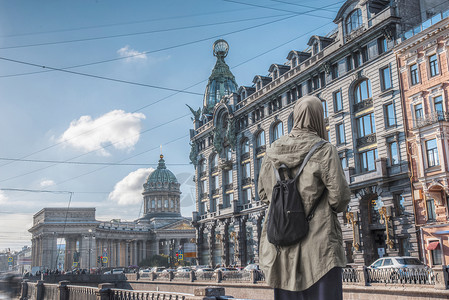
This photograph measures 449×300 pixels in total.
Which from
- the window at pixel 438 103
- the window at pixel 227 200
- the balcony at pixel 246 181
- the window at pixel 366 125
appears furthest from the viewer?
the window at pixel 227 200

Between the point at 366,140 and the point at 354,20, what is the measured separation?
9.81 meters

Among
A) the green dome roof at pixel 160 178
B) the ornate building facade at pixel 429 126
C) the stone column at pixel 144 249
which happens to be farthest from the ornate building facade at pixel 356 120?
the green dome roof at pixel 160 178

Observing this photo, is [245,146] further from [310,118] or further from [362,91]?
[310,118]

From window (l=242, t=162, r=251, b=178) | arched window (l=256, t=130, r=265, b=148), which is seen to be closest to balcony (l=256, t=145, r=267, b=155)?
arched window (l=256, t=130, r=265, b=148)

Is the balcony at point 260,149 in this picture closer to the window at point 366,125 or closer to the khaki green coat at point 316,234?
the window at point 366,125

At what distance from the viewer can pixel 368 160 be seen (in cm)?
3816

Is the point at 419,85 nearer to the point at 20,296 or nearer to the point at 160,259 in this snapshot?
the point at 20,296

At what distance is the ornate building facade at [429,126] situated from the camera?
104 feet

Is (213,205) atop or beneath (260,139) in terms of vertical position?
beneath

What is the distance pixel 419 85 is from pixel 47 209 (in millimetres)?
95152

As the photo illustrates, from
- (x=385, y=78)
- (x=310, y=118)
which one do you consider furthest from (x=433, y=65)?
(x=310, y=118)

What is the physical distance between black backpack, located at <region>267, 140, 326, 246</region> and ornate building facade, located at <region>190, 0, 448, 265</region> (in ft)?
104

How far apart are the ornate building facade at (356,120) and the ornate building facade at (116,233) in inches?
1382

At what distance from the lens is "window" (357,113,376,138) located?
125ft
